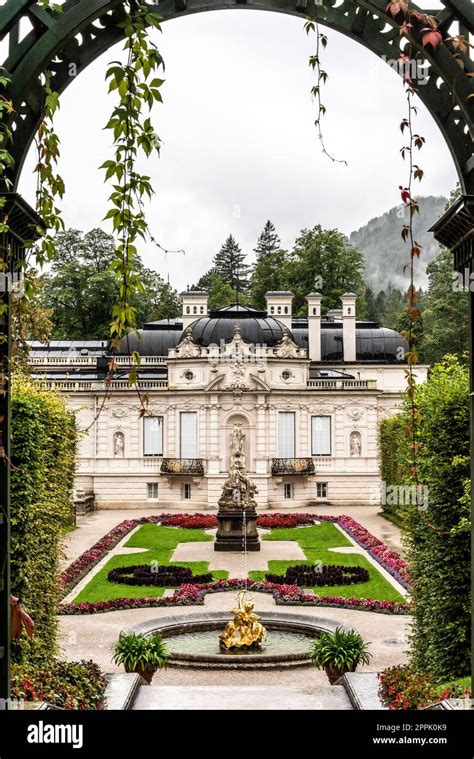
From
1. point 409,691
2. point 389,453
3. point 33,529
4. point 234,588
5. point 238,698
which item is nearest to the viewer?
point 409,691

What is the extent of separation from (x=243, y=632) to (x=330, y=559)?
1011 cm

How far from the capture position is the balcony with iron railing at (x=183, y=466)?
1496 inches

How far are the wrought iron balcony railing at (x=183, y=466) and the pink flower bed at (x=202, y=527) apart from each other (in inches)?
126

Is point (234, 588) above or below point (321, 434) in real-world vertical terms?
below

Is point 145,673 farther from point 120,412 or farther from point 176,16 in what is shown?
point 120,412

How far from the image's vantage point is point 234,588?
827 inches

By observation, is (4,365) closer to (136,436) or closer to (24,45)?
(24,45)

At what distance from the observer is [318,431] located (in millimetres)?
39188

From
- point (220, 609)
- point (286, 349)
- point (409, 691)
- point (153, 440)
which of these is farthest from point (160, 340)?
point (409, 691)

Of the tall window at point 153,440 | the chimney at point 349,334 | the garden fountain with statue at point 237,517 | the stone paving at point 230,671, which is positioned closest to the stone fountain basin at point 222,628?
the stone paving at point 230,671

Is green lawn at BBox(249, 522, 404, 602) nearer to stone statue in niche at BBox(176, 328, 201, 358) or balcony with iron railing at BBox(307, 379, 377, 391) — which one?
balcony with iron railing at BBox(307, 379, 377, 391)

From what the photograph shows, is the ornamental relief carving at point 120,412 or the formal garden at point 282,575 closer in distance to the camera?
the formal garden at point 282,575

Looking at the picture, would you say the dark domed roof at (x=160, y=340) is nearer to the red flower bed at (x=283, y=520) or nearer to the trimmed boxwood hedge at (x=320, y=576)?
the red flower bed at (x=283, y=520)

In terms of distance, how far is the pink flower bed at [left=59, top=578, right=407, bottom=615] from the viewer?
61.2 ft
